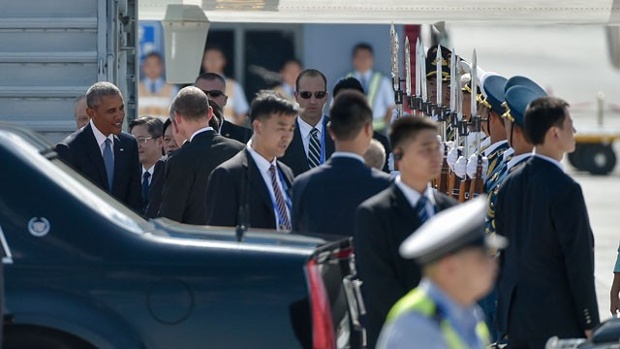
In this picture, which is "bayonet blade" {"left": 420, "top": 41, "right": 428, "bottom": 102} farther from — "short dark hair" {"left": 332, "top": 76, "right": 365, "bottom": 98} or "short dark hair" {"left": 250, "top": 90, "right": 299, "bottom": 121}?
"short dark hair" {"left": 250, "top": 90, "right": 299, "bottom": 121}

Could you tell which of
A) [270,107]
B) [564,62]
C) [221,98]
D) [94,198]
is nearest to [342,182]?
[270,107]

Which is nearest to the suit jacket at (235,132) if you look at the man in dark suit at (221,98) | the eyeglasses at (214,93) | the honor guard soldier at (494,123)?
the man in dark suit at (221,98)

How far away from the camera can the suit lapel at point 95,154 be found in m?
9.04

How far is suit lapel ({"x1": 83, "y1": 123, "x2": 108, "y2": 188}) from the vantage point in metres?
9.04

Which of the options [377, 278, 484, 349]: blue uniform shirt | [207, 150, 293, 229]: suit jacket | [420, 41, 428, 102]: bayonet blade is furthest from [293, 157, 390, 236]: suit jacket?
[420, 41, 428, 102]: bayonet blade

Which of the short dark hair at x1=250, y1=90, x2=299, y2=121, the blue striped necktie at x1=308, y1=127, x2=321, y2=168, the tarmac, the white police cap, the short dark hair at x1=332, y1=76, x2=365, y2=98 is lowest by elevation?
the white police cap

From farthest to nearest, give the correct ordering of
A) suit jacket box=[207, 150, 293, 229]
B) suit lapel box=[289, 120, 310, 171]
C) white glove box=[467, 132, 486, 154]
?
suit lapel box=[289, 120, 310, 171] < white glove box=[467, 132, 486, 154] < suit jacket box=[207, 150, 293, 229]

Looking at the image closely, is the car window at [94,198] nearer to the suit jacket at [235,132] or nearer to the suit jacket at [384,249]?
the suit jacket at [384,249]

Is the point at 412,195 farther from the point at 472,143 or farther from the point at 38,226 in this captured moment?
the point at 472,143

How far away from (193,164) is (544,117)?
231cm

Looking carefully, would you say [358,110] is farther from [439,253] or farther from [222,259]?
[439,253]

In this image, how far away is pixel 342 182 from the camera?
655 cm

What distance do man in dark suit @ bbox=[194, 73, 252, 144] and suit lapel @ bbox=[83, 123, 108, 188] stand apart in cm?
140

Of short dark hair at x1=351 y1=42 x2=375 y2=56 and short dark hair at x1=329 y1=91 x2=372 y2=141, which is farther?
short dark hair at x1=351 y1=42 x2=375 y2=56
